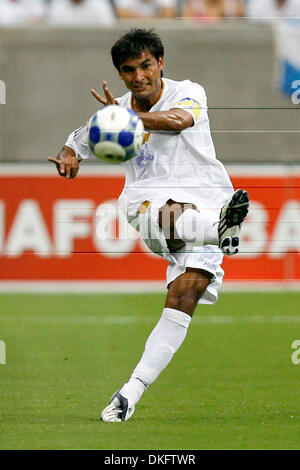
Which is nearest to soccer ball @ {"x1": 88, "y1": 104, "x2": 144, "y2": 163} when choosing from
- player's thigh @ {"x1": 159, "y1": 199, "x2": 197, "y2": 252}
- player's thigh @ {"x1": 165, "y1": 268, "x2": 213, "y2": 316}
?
player's thigh @ {"x1": 159, "y1": 199, "x2": 197, "y2": 252}

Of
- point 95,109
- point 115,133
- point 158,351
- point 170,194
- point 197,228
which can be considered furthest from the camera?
point 95,109

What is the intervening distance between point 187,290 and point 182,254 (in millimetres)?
189

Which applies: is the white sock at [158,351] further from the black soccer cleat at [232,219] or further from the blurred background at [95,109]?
the blurred background at [95,109]

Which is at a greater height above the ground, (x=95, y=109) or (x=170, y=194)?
(x=95, y=109)

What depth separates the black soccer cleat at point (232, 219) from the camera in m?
4.90

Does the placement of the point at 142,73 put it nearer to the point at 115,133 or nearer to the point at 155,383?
the point at 115,133

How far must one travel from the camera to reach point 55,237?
9641mm

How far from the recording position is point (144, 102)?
5156mm

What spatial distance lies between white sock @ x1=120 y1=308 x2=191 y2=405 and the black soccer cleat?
1.23 ft

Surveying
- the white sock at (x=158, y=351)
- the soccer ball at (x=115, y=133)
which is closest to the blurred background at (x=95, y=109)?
the white sock at (x=158, y=351)

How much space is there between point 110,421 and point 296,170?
5339 mm

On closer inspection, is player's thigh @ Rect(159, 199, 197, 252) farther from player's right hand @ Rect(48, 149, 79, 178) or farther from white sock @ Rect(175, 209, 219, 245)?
player's right hand @ Rect(48, 149, 79, 178)

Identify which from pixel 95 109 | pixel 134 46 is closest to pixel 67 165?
pixel 134 46

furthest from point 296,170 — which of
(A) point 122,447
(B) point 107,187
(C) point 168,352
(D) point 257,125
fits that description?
(A) point 122,447
